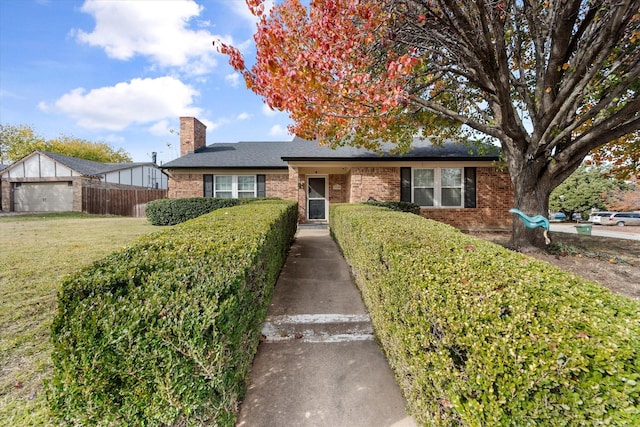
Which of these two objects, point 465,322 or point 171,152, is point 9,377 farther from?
point 171,152

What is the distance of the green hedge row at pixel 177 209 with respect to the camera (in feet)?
39.3

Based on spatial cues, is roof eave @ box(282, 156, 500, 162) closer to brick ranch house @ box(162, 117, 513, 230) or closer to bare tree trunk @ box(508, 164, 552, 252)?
brick ranch house @ box(162, 117, 513, 230)

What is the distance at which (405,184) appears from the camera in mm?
11516

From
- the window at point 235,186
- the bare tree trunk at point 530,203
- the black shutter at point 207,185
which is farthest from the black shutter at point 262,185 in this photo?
the bare tree trunk at point 530,203

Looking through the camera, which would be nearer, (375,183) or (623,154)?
(623,154)

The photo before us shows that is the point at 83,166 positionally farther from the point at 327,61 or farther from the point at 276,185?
the point at 327,61

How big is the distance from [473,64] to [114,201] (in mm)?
22191

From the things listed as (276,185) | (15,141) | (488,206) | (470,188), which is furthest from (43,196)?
(488,206)

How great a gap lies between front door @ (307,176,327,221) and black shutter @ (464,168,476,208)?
624 centimetres

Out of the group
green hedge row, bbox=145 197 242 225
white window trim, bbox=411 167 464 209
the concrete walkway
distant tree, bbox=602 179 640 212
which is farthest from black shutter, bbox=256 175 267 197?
distant tree, bbox=602 179 640 212

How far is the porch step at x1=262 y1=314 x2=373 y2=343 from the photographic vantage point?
10.7 ft

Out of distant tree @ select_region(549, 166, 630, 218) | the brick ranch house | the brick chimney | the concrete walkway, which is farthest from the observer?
distant tree @ select_region(549, 166, 630, 218)

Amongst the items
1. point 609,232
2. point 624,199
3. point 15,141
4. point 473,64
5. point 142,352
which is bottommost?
point 609,232

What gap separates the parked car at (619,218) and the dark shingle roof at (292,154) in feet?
86.0
